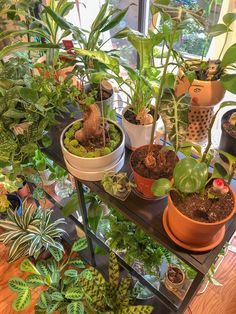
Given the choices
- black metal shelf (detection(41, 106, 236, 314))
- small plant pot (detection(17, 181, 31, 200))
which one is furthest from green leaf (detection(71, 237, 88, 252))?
small plant pot (detection(17, 181, 31, 200))

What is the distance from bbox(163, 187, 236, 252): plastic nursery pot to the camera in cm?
57

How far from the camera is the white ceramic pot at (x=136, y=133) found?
0.84m

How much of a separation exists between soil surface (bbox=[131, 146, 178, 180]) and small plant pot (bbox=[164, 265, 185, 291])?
0.63 m

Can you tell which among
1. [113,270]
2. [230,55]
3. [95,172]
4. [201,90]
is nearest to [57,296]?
[113,270]

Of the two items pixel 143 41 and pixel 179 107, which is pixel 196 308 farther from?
pixel 143 41

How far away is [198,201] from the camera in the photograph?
2.03ft

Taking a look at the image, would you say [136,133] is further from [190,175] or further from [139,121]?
[190,175]

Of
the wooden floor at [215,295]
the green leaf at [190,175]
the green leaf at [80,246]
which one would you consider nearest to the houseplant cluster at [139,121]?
the green leaf at [190,175]

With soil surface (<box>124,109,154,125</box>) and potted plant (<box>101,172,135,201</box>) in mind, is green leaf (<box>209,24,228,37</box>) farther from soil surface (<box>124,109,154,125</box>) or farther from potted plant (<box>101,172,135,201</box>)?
potted plant (<box>101,172,135,201</box>)

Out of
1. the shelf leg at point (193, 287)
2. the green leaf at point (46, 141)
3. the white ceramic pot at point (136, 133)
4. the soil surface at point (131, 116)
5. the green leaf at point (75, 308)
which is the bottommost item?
the green leaf at point (75, 308)

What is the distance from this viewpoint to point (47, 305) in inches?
44.8

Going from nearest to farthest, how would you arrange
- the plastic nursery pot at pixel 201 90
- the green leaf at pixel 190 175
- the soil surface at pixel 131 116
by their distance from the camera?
the green leaf at pixel 190 175, the plastic nursery pot at pixel 201 90, the soil surface at pixel 131 116

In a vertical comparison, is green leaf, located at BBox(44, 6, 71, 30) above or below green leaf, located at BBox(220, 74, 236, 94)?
above

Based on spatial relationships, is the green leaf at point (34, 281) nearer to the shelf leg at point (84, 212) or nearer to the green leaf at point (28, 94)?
the shelf leg at point (84, 212)
